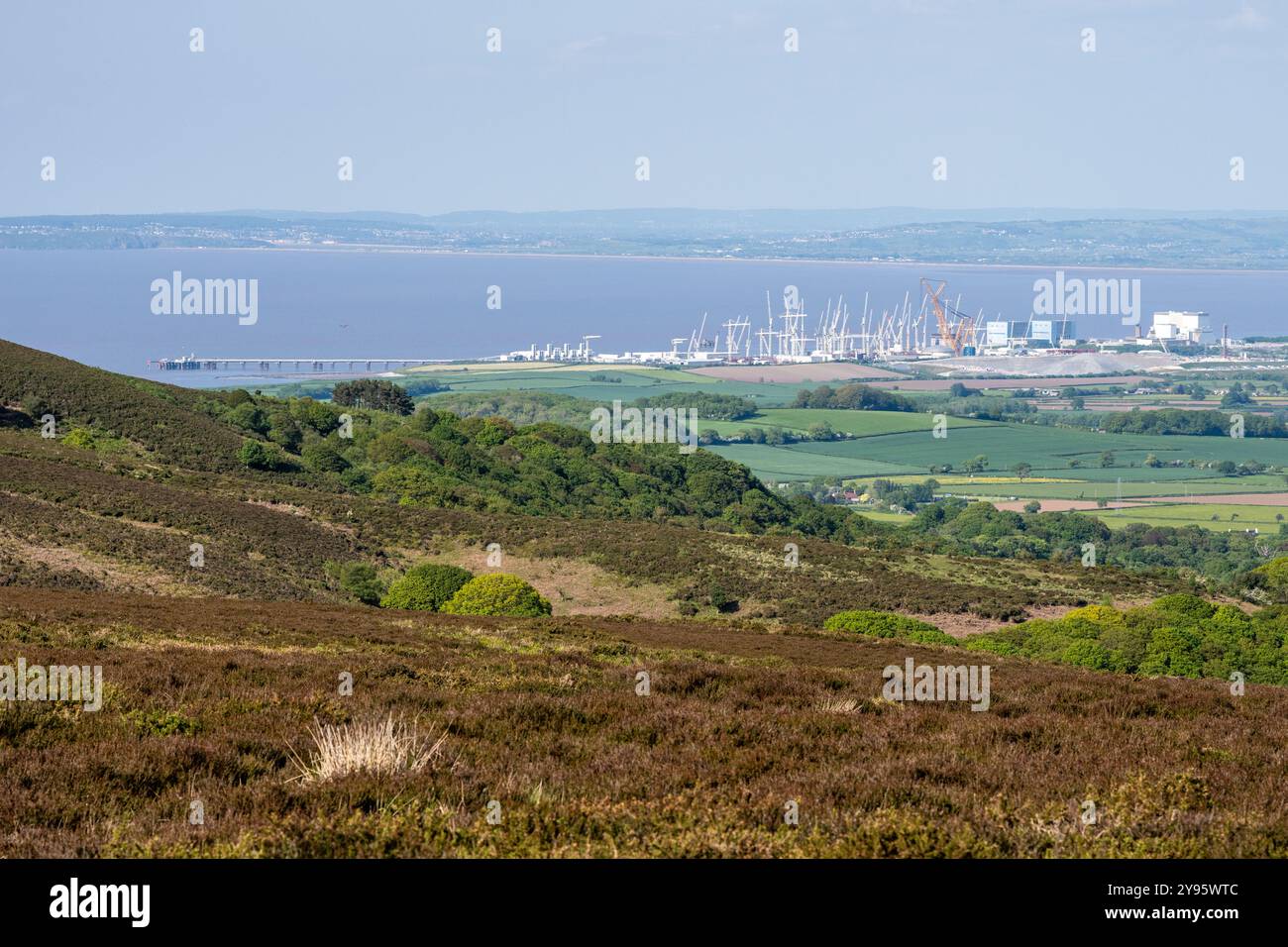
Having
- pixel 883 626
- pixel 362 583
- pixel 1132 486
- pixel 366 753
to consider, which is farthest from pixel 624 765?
pixel 1132 486

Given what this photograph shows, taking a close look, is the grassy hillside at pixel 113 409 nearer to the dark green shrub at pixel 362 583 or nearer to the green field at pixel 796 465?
the dark green shrub at pixel 362 583

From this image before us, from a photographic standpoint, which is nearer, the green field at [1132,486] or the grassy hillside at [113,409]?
the grassy hillside at [113,409]

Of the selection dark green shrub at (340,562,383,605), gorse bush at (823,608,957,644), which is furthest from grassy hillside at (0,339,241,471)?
gorse bush at (823,608,957,644)

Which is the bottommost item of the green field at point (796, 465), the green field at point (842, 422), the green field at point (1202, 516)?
the green field at point (1202, 516)

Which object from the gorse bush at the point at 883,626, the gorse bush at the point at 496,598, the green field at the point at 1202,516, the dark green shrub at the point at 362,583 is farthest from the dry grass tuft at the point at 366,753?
the green field at the point at 1202,516

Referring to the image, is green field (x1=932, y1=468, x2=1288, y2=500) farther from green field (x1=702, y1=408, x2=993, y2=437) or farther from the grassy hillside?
the grassy hillside

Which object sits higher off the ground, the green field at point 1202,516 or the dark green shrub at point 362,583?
the dark green shrub at point 362,583

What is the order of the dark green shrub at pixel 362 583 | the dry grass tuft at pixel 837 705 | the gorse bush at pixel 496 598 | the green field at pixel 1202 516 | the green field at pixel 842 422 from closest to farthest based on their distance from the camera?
the dry grass tuft at pixel 837 705 → the gorse bush at pixel 496 598 → the dark green shrub at pixel 362 583 → the green field at pixel 1202 516 → the green field at pixel 842 422
